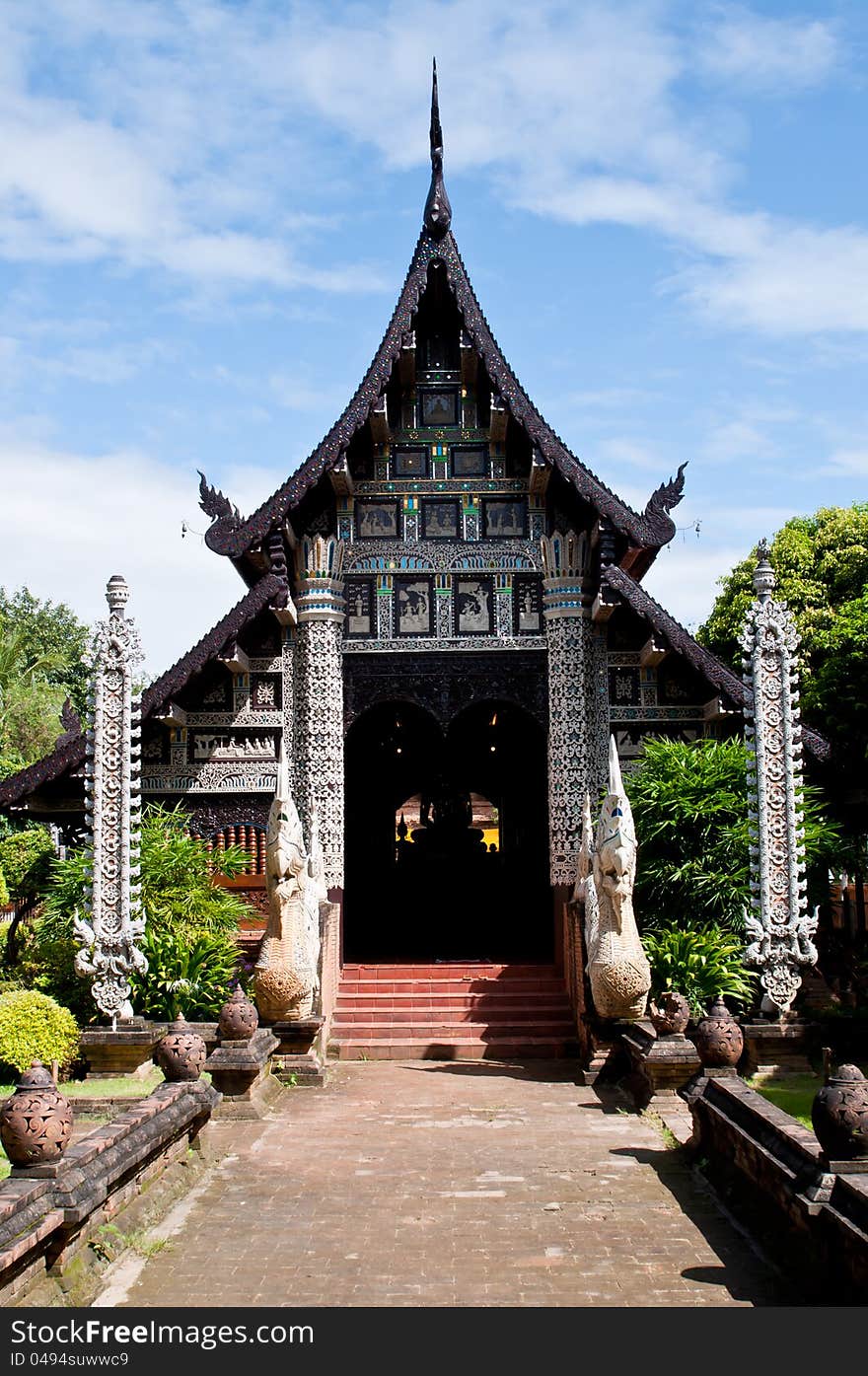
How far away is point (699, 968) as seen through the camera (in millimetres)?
12594

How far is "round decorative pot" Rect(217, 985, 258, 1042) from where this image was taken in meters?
10.9

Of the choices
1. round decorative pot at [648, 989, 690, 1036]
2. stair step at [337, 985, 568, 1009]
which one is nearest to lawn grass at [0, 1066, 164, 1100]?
stair step at [337, 985, 568, 1009]

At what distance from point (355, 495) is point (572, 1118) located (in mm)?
8339

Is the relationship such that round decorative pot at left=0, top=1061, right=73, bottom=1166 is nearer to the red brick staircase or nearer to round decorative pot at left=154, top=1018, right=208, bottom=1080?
round decorative pot at left=154, top=1018, right=208, bottom=1080

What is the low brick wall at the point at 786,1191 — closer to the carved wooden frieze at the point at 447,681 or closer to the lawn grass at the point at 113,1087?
the lawn grass at the point at 113,1087

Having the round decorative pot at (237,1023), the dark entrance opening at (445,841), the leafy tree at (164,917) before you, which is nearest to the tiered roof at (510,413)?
the leafy tree at (164,917)

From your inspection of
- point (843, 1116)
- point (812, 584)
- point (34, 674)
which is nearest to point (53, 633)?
point (34, 674)

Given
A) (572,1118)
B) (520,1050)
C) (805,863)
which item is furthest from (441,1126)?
(805,863)

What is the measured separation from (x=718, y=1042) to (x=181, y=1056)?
3798 millimetres

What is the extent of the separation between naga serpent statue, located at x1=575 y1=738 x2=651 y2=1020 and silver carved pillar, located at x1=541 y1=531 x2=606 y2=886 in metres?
2.86

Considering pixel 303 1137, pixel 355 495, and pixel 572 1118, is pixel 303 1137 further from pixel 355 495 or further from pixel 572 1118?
pixel 355 495

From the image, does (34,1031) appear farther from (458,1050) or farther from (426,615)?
(426,615)

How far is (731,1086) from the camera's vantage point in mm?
8477

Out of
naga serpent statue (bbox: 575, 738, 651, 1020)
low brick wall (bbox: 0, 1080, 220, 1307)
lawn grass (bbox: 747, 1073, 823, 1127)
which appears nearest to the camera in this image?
low brick wall (bbox: 0, 1080, 220, 1307)
